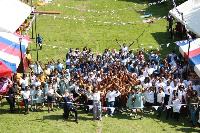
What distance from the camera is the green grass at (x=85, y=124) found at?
1456 cm

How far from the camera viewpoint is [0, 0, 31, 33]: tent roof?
20750mm

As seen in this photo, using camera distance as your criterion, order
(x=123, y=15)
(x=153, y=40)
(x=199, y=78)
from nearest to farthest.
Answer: (x=199, y=78) < (x=153, y=40) < (x=123, y=15)

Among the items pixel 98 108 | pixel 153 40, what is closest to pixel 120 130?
pixel 98 108

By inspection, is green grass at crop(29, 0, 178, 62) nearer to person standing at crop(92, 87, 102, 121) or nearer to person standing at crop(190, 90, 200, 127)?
person standing at crop(92, 87, 102, 121)

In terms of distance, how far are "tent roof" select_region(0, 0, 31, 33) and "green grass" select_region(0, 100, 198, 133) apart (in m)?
6.52

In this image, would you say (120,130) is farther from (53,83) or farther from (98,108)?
(53,83)

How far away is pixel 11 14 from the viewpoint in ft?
73.8

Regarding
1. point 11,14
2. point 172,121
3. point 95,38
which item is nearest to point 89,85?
point 172,121

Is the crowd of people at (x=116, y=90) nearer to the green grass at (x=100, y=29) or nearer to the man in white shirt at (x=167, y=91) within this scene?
the man in white shirt at (x=167, y=91)

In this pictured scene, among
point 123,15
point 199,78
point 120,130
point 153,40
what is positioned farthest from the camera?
point 123,15

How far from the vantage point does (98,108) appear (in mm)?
15180

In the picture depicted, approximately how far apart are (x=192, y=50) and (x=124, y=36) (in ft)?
31.8

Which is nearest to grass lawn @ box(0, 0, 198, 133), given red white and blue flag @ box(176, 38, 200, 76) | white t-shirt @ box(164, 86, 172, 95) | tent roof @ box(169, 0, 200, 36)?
white t-shirt @ box(164, 86, 172, 95)

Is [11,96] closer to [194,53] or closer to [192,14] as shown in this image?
[194,53]
